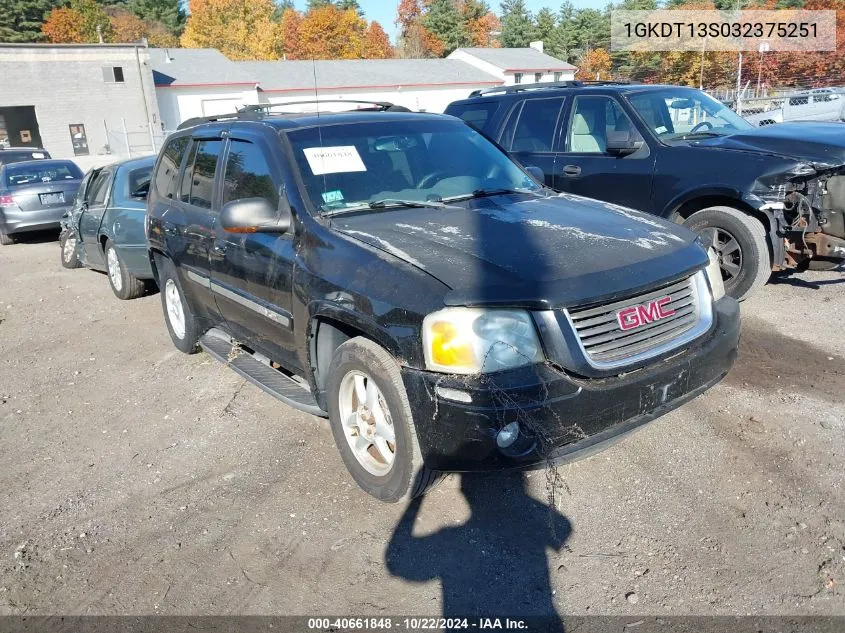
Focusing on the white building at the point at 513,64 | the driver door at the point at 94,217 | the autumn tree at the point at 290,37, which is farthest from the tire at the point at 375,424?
the autumn tree at the point at 290,37

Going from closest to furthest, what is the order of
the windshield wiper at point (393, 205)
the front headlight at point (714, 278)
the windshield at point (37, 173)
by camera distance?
the front headlight at point (714, 278)
the windshield wiper at point (393, 205)
the windshield at point (37, 173)

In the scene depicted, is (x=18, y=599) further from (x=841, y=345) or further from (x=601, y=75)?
(x=601, y=75)

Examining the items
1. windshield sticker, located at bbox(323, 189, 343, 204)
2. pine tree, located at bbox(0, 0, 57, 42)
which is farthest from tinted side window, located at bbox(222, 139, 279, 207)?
pine tree, located at bbox(0, 0, 57, 42)

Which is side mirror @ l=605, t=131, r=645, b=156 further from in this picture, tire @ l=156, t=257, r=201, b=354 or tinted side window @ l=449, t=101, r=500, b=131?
tire @ l=156, t=257, r=201, b=354

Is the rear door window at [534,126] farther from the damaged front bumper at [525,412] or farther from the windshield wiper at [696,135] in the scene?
the damaged front bumper at [525,412]

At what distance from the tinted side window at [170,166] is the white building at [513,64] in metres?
51.9

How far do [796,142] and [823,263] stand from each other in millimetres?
1060

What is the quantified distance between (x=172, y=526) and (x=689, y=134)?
18.5 feet

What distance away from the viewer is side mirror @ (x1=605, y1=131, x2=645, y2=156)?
6.49 metres

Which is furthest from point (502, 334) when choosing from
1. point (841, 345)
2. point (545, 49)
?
point (545, 49)

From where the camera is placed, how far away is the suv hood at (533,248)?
2.96 m

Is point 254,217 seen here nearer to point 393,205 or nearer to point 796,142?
point 393,205

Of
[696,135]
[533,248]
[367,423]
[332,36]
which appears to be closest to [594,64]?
[332,36]

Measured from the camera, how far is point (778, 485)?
3.46 meters
